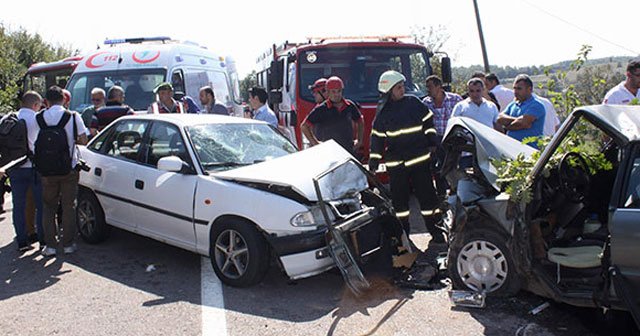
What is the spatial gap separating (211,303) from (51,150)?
266 centimetres

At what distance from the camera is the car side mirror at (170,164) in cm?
520

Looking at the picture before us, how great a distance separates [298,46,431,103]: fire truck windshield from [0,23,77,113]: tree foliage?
996cm

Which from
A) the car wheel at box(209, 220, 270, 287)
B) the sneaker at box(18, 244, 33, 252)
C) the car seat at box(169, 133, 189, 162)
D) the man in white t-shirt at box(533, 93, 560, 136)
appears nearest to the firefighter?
the man in white t-shirt at box(533, 93, 560, 136)

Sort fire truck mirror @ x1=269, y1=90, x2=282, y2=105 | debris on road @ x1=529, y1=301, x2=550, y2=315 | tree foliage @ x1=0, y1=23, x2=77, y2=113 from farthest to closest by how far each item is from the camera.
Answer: tree foliage @ x1=0, y1=23, x2=77, y2=113 < fire truck mirror @ x1=269, y1=90, x2=282, y2=105 < debris on road @ x1=529, y1=301, x2=550, y2=315

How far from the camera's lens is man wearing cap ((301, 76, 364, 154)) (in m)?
6.82

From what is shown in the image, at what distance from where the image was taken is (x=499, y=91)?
9195mm

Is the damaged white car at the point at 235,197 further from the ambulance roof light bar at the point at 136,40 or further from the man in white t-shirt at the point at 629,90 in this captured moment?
the ambulance roof light bar at the point at 136,40

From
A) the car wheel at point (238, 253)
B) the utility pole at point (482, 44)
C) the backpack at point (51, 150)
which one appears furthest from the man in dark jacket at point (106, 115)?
the utility pole at point (482, 44)

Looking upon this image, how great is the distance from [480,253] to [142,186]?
3.39m

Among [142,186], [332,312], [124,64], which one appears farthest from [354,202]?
[124,64]

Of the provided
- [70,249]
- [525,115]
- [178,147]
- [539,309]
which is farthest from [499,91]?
[70,249]

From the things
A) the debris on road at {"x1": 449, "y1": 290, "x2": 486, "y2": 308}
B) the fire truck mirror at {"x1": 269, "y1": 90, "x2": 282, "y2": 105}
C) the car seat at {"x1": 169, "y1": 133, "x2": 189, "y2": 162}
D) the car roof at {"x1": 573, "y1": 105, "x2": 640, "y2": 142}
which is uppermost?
the fire truck mirror at {"x1": 269, "y1": 90, "x2": 282, "y2": 105}

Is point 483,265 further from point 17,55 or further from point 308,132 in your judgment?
point 17,55

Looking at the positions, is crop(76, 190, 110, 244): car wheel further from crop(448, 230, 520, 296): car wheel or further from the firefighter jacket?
crop(448, 230, 520, 296): car wheel
